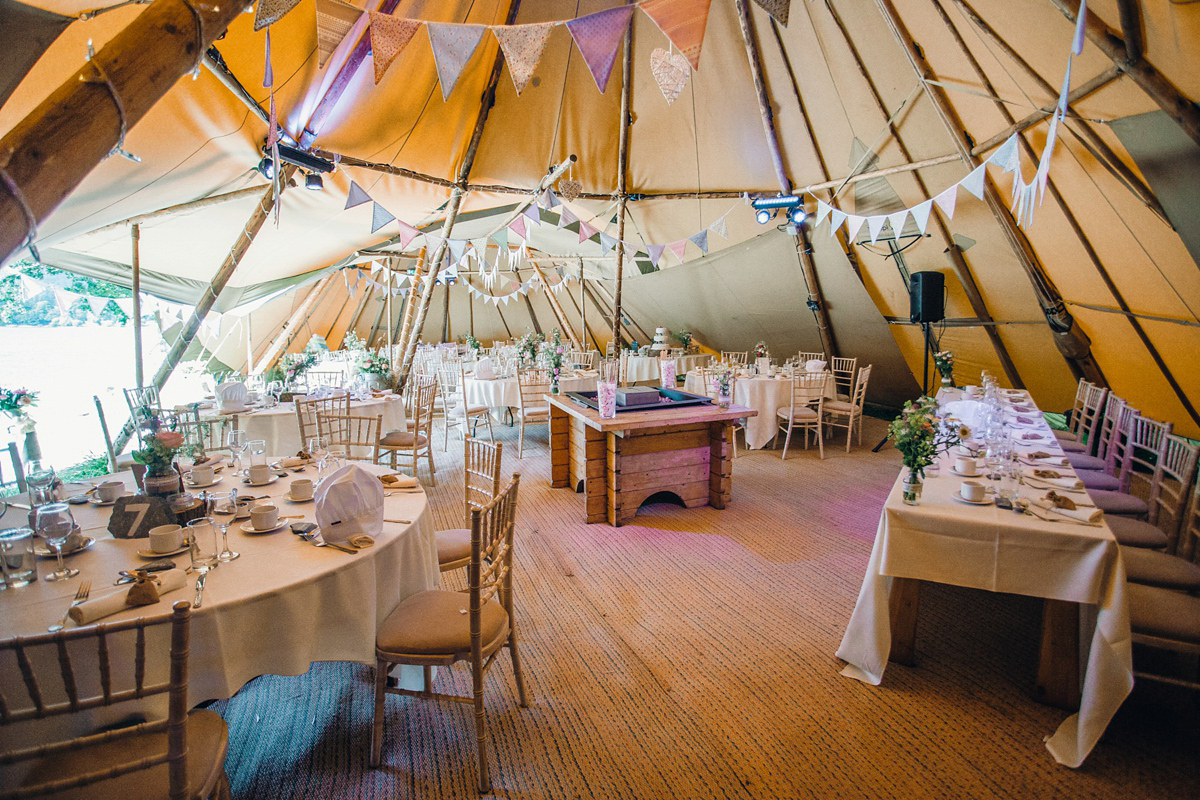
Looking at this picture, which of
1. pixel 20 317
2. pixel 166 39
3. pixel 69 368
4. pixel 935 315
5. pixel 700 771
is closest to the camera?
pixel 166 39

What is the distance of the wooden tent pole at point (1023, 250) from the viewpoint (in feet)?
14.8

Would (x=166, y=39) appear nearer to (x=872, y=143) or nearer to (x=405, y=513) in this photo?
(x=405, y=513)

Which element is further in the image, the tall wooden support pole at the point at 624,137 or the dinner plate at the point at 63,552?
the tall wooden support pole at the point at 624,137

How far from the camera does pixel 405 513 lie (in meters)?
2.26


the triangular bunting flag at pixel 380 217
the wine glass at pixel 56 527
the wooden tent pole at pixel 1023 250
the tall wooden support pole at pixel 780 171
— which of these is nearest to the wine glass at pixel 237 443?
the wine glass at pixel 56 527

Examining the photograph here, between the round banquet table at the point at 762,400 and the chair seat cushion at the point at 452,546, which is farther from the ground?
the round banquet table at the point at 762,400

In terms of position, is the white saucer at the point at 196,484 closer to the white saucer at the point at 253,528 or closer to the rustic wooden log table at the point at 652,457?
the white saucer at the point at 253,528

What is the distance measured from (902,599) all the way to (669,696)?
1.14 meters

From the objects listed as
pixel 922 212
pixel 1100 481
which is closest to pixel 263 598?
pixel 1100 481

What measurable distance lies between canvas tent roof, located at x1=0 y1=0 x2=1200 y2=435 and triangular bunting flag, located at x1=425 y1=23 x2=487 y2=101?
856 millimetres

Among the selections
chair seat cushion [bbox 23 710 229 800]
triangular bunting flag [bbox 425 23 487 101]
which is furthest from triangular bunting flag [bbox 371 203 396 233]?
chair seat cushion [bbox 23 710 229 800]

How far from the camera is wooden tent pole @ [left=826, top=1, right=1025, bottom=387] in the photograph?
4.96 m

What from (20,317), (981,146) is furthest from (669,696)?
(20,317)

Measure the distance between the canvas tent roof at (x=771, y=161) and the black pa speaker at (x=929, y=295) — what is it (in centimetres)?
34
